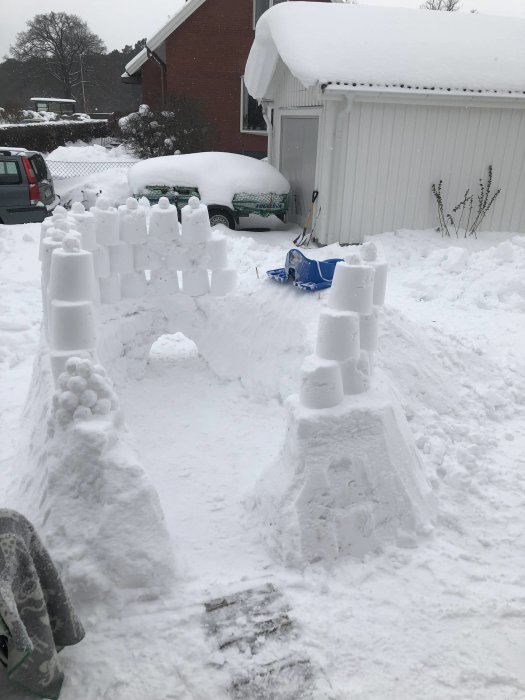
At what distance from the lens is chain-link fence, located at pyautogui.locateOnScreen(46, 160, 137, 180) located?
60.8 ft

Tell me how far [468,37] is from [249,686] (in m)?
11.8

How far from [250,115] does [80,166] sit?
6.07 metres

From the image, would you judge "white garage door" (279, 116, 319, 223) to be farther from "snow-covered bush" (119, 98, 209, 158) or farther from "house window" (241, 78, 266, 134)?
"house window" (241, 78, 266, 134)

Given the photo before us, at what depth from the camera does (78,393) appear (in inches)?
114

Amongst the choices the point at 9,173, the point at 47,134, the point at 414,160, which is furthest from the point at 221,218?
the point at 47,134

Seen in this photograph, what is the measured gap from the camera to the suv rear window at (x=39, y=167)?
36.0ft

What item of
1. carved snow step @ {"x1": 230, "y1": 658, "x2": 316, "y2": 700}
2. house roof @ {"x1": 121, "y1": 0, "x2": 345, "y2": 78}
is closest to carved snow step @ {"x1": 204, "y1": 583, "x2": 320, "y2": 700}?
carved snow step @ {"x1": 230, "y1": 658, "x2": 316, "y2": 700}

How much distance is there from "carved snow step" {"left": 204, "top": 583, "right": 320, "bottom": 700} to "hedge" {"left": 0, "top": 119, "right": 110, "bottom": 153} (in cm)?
2102

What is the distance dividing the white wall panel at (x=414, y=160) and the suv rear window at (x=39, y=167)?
567 cm

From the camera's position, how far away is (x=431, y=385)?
4762mm

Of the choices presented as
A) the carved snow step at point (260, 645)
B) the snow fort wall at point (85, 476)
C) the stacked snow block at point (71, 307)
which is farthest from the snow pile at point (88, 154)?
the carved snow step at point (260, 645)

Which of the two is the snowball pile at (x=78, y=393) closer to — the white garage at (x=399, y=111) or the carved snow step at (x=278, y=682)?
the carved snow step at (x=278, y=682)

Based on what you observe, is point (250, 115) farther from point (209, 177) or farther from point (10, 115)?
point (10, 115)

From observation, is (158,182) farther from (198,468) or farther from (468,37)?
(198,468)
